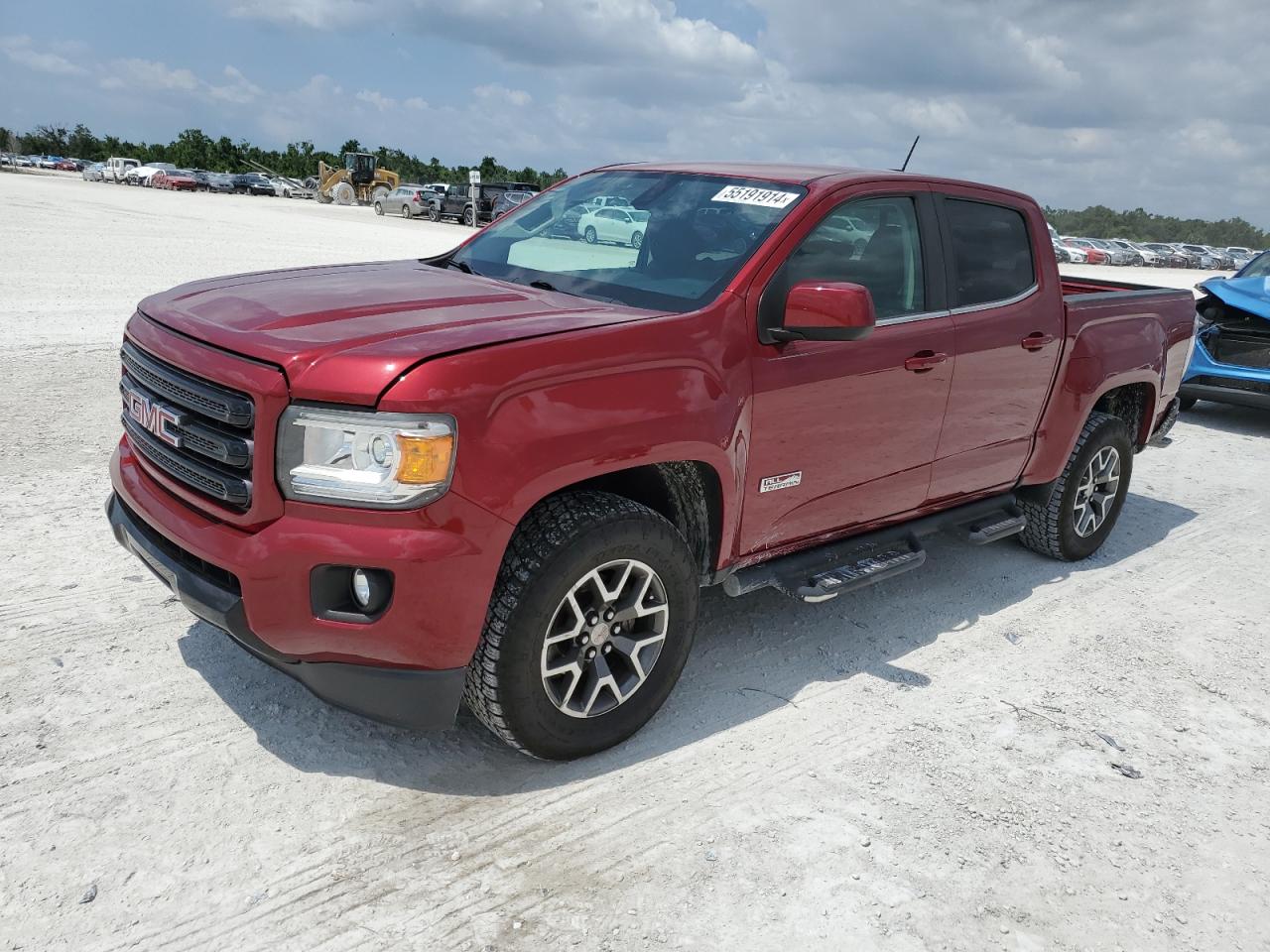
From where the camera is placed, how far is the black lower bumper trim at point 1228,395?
8875 millimetres

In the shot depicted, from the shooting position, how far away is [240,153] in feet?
308

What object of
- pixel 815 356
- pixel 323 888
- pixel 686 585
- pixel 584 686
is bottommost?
pixel 323 888

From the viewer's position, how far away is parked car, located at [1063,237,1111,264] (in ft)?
158

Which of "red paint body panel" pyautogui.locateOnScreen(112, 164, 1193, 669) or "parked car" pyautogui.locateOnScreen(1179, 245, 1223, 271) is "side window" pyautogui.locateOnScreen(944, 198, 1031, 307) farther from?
"parked car" pyautogui.locateOnScreen(1179, 245, 1223, 271)

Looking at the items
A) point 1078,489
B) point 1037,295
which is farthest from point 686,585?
point 1078,489

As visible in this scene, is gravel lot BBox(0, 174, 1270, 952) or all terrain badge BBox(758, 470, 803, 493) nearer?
gravel lot BBox(0, 174, 1270, 952)

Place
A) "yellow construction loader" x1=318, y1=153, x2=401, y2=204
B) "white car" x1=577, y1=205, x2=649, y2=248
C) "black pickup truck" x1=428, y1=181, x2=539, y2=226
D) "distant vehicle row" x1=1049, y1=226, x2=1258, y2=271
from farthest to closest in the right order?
"yellow construction loader" x1=318, y1=153, x2=401, y2=204 → "distant vehicle row" x1=1049, y1=226, x2=1258, y2=271 → "black pickup truck" x1=428, y1=181, x2=539, y2=226 → "white car" x1=577, y1=205, x2=649, y2=248

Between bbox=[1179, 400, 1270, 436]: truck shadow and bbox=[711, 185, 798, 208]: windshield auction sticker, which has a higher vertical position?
bbox=[711, 185, 798, 208]: windshield auction sticker

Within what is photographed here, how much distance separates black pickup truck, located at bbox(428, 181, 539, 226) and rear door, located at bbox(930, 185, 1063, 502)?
1364 inches

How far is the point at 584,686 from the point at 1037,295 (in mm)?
2992

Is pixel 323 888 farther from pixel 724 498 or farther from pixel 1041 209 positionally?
pixel 1041 209

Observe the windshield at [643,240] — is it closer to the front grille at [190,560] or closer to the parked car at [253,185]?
the front grille at [190,560]

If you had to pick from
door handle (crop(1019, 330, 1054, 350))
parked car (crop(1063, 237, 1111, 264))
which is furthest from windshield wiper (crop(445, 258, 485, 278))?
parked car (crop(1063, 237, 1111, 264))

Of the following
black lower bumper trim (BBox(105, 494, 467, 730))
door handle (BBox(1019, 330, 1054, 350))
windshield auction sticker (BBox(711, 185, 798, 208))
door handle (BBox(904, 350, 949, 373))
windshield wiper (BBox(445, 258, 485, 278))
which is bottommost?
black lower bumper trim (BBox(105, 494, 467, 730))
